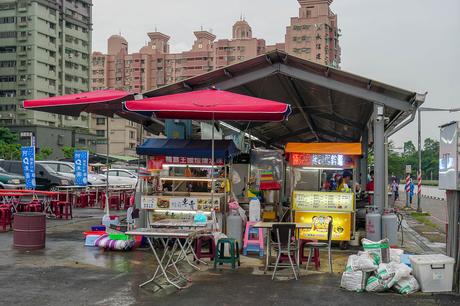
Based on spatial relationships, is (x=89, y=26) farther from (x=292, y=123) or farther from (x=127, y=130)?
(x=292, y=123)

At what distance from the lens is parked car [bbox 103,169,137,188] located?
99.1 ft

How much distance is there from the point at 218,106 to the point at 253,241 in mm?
3153

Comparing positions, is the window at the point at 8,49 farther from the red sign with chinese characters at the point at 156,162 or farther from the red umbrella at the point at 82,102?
the red sign with chinese characters at the point at 156,162

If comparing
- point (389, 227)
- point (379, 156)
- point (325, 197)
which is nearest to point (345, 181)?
point (325, 197)

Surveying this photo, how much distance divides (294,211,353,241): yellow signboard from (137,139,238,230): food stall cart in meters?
1.95

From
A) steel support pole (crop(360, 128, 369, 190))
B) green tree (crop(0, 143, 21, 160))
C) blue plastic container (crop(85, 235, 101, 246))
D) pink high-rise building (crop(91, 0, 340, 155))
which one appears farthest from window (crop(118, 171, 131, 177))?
pink high-rise building (crop(91, 0, 340, 155))

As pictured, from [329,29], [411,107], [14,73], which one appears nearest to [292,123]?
[411,107]

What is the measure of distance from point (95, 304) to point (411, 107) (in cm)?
853

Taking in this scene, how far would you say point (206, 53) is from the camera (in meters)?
124

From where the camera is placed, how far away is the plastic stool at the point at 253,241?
11.2m

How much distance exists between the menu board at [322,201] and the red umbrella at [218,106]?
7.95 ft

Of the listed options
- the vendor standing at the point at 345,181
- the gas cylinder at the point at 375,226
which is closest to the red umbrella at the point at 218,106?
the vendor standing at the point at 345,181

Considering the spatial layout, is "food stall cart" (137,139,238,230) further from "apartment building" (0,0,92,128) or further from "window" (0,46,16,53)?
"window" (0,46,16,53)

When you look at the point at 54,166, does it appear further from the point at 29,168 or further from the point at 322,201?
the point at 322,201
